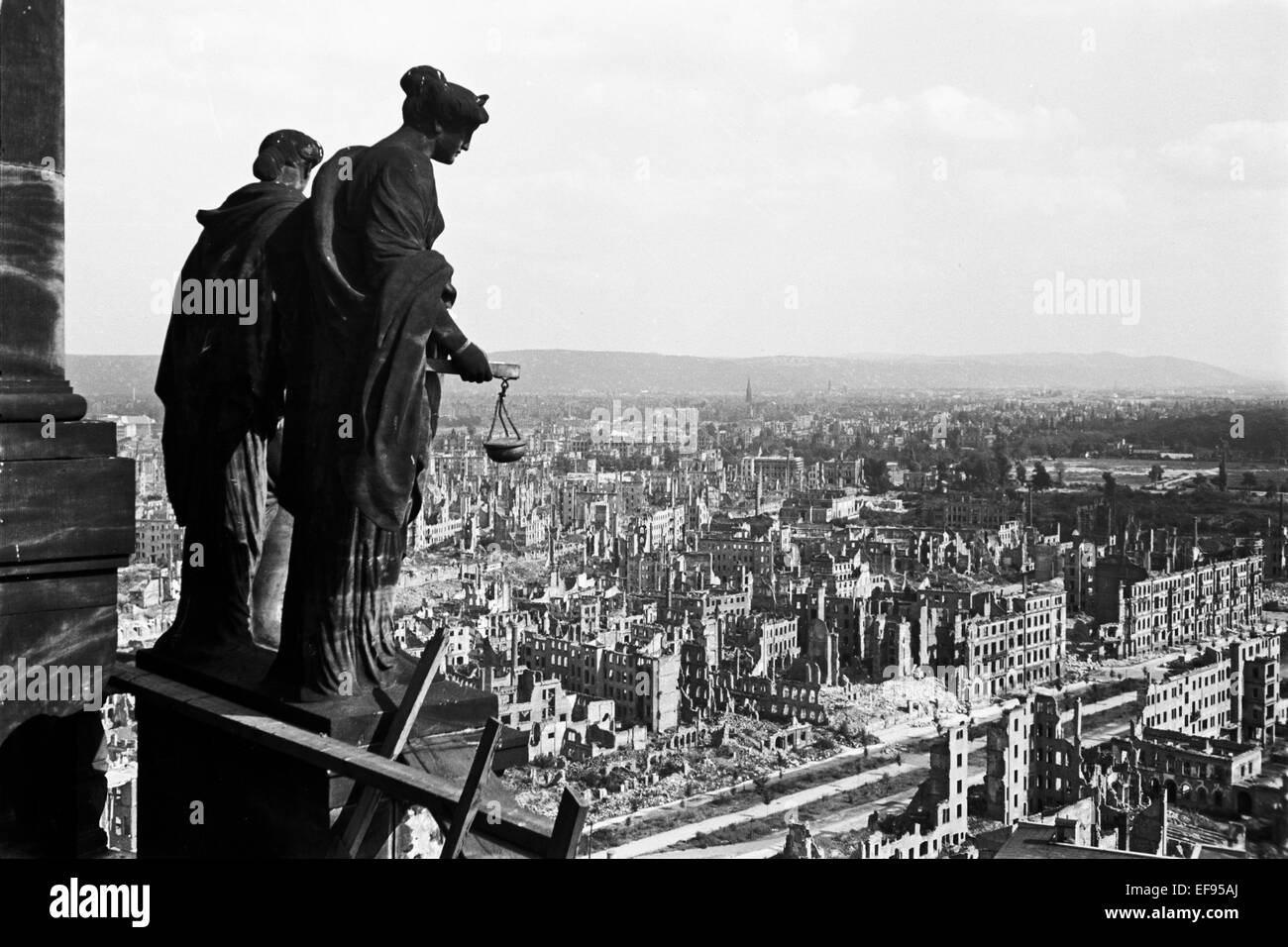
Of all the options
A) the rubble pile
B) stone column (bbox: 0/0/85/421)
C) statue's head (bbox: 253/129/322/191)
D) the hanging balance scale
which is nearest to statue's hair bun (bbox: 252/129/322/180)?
statue's head (bbox: 253/129/322/191)

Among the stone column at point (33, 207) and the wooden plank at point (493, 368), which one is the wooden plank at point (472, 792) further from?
the stone column at point (33, 207)

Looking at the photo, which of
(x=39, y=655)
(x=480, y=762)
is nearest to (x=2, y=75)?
(x=39, y=655)

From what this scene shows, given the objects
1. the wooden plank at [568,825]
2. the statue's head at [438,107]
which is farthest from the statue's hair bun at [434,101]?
the wooden plank at [568,825]

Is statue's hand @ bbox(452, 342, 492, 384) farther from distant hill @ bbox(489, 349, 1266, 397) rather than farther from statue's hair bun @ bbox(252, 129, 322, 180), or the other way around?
distant hill @ bbox(489, 349, 1266, 397)

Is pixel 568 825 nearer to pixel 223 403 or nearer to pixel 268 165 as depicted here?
pixel 223 403

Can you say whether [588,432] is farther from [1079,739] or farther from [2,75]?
[2,75]

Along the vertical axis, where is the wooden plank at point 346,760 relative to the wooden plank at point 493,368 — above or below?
below
